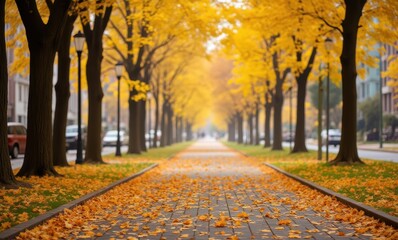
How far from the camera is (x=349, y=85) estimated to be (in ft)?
70.1

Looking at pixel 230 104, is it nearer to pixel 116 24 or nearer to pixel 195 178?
pixel 116 24

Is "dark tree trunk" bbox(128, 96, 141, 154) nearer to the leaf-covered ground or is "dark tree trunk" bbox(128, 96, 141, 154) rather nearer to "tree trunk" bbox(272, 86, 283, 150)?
"tree trunk" bbox(272, 86, 283, 150)

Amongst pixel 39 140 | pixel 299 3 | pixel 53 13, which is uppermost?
pixel 299 3

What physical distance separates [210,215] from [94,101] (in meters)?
15.3

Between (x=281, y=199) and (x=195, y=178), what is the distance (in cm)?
638

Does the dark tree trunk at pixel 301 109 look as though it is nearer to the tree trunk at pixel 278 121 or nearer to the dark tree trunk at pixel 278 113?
the dark tree trunk at pixel 278 113

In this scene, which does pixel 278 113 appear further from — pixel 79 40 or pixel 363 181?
pixel 363 181

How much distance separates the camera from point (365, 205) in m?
10.9

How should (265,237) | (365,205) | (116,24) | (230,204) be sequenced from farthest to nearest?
1. (116,24)
2. (230,204)
3. (365,205)
4. (265,237)

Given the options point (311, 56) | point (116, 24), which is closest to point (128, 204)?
point (311, 56)

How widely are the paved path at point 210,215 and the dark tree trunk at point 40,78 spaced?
2.28m

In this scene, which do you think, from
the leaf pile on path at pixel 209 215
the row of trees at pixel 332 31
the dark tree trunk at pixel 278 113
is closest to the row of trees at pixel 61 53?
the leaf pile on path at pixel 209 215

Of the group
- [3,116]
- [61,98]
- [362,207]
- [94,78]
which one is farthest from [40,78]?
[94,78]

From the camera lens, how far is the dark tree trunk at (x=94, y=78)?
2411 cm
